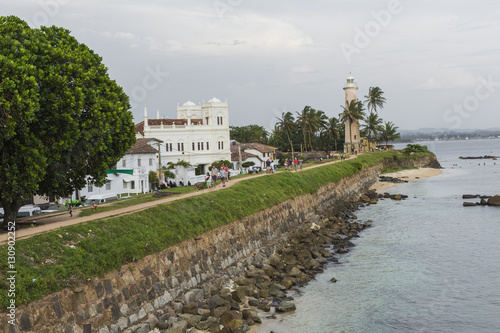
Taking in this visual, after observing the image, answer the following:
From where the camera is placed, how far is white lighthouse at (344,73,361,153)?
10438 cm

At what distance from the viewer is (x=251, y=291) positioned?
933 inches

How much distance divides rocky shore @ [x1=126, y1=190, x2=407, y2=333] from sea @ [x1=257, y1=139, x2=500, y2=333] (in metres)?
0.74

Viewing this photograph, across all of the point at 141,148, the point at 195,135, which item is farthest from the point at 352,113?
the point at 141,148

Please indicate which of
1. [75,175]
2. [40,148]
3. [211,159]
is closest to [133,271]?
[40,148]

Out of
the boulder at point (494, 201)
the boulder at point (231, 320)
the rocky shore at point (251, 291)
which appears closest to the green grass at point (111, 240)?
the rocky shore at point (251, 291)

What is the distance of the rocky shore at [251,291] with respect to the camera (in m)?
19.3

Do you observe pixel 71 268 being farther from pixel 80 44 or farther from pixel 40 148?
pixel 80 44

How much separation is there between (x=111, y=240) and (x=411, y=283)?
15758 millimetres

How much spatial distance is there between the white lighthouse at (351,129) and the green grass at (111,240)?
236 ft

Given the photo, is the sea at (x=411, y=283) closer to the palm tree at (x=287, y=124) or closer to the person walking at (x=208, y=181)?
the person walking at (x=208, y=181)

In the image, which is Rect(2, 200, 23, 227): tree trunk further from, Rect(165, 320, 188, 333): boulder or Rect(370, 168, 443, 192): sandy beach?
Rect(370, 168, 443, 192): sandy beach

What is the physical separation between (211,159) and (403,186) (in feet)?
98.8

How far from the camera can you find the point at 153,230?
76.2ft

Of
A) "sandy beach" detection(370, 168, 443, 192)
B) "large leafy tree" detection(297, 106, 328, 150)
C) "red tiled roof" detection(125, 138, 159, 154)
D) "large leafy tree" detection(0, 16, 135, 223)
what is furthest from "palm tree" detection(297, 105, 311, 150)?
"large leafy tree" detection(0, 16, 135, 223)
